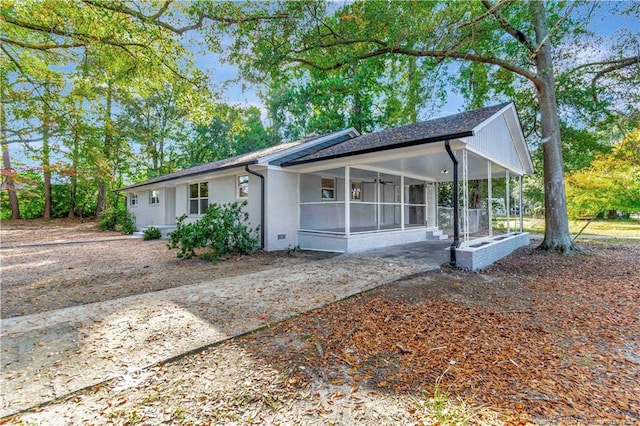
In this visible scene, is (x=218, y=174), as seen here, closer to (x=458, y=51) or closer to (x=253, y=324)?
(x=253, y=324)

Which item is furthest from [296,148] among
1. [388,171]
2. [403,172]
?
[403,172]

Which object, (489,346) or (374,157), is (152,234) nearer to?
(374,157)

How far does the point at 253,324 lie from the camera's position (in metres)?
3.69

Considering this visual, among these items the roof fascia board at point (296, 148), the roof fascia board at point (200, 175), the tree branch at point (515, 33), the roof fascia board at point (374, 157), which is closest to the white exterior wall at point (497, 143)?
the roof fascia board at point (374, 157)

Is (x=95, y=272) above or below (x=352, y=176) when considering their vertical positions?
below

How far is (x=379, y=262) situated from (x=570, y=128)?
34.7ft

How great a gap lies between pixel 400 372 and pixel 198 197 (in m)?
12.4

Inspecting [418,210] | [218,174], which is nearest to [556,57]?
[418,210]

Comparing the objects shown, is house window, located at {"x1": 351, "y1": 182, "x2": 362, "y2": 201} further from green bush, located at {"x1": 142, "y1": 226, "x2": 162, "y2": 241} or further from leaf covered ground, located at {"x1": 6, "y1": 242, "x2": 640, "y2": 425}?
green bush, located at {"x1": 142, "y1": 226, "x2": 162, "y2": 241}

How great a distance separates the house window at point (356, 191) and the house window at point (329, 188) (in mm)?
1178

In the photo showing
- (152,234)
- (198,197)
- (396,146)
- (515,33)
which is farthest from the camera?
(152,234)

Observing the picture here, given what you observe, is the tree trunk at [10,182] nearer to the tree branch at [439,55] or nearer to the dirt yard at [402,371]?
the tree branch at [439,55]

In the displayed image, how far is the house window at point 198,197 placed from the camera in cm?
1291

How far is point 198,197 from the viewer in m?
13.2
